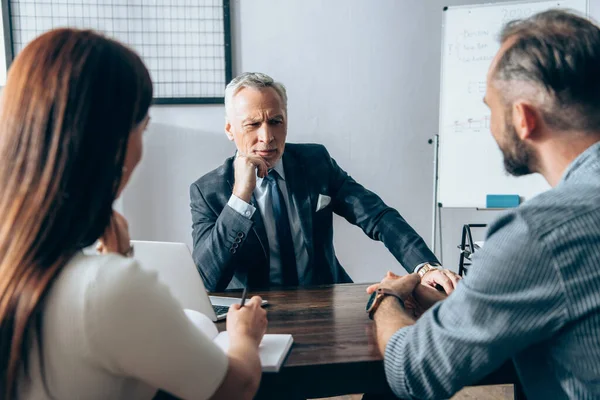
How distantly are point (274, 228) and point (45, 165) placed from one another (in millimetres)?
1152

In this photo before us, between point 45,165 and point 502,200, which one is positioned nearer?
point 45,165

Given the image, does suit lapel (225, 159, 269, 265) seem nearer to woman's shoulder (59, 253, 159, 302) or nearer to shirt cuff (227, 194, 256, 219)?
shirt cuff (227, 194, 256, 219)

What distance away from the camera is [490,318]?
29.5 inches

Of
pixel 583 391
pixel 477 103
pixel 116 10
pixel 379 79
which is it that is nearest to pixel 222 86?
pixel 116 10

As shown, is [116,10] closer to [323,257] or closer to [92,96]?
[323,257]

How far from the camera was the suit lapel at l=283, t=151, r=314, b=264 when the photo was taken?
176cm

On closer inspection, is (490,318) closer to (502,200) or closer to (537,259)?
(537,259)

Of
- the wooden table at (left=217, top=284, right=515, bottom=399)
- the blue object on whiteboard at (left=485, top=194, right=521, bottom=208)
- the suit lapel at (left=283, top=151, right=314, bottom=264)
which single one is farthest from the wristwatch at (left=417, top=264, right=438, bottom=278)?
the blue object on whiteboard at (left=485, top=194, right=521, bottom=208)

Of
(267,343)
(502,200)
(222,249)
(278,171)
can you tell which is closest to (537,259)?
(267,343)

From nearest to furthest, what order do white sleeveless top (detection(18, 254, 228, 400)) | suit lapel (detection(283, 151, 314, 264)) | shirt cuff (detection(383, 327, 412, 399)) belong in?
white sleeveless top (detection(18, 254, 228, 400)) → shirt cuff (detection(383, 327, 412, 399)) → suit lapel (detection(283, 151, 314, 264))

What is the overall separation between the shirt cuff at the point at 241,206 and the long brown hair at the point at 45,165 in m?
0.90

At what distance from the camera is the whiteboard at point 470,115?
263 cm

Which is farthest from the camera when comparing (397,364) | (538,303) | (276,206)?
(276,206)

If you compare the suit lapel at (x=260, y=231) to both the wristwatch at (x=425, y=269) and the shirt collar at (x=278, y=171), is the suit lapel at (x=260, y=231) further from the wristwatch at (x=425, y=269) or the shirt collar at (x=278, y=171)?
the wristwatch at (x=425, y=269)
